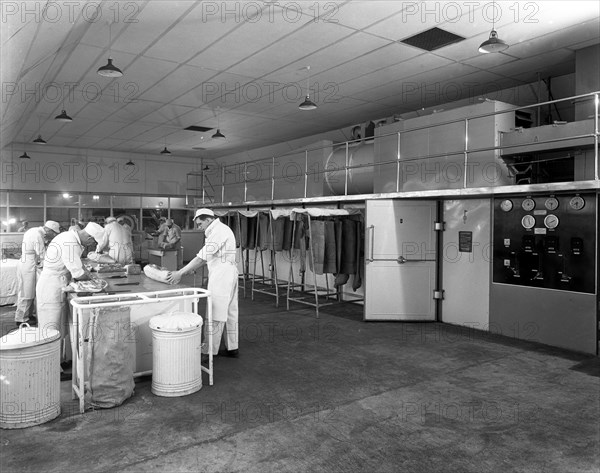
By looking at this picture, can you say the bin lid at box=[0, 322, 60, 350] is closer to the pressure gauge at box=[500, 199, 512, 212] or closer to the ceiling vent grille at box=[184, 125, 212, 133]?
the pressure gauge at box=[500, 199, 512, 212]

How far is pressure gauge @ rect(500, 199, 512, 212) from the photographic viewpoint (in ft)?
22.2

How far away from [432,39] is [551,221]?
2.99 metres

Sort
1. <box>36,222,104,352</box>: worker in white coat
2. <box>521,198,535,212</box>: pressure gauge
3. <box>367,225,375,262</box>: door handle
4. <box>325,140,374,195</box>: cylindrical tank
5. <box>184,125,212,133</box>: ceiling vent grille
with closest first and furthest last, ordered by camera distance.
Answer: <box>36,222,104,352</box>: worker in white coat
<box>521,198,535,212</box>: pressure gauge
<box>367,225,375,262</box>: door handle
<box>325,140,374,195</box>: cylindrical tank
<box>184,125,212,133</box>: ceiling vent grille

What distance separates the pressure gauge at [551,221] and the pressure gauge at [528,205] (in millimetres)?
253

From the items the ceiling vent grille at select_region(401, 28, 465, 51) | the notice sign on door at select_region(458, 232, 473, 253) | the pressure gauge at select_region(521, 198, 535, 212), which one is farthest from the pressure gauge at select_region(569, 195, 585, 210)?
the ceiling vent grille at select_region(401, 28, 465, 51)

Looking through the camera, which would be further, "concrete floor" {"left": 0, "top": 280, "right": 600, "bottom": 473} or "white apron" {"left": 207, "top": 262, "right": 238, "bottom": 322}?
"white apron" {"left": 207, "top": 262, "right": 238, "bottom": 322}

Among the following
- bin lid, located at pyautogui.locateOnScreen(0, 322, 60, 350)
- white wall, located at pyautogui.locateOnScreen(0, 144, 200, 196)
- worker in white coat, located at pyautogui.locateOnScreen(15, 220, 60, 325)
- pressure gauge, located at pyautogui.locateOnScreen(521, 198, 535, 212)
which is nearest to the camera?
bin lid, located at pyautogui.locateOnScreen(0, 322, 60, 350)

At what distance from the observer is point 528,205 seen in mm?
6531

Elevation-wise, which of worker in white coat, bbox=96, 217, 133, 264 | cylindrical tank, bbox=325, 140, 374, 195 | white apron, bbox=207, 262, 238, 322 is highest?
cylindrical tank, bbox=325, 140, 374, 195

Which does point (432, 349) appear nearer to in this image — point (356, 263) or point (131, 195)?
point (356, 263)

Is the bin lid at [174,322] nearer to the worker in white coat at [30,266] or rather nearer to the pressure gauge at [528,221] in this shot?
the worker in white coat at [30,266]

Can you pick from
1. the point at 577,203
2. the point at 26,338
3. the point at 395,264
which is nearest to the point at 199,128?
the point at 395,264

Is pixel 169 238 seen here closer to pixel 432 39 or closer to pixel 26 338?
pixel 26 338

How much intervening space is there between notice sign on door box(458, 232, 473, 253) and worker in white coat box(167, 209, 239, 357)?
3969 millimetres
